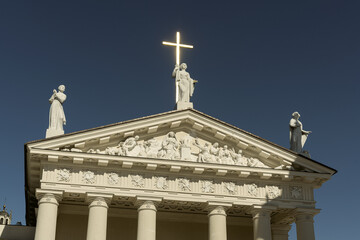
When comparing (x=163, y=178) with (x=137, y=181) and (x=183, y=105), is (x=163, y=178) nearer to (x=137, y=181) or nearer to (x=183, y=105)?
(x=137, y=181)

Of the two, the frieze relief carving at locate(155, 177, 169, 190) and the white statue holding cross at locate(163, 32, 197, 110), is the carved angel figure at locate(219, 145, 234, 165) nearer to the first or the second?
the white statue holding cross at locate(163, 32, 197, 110)

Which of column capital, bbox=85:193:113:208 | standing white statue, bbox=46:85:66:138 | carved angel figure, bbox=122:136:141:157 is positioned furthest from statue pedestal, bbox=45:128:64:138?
column capital, bbox=85:193:113:208

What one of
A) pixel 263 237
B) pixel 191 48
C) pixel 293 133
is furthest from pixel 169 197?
pixel 191 48

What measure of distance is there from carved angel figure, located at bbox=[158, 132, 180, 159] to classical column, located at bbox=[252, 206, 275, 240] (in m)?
4.12

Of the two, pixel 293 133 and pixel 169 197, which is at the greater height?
pixel 293 133

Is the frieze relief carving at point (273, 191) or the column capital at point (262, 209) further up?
the frieze relief carving at point (273, 191)

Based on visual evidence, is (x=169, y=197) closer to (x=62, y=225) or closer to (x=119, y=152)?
(x=119, y=152)

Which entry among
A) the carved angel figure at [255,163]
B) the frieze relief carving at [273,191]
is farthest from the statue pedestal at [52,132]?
the frieze relief carving at [273,191]

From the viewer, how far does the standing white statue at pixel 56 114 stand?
2203cm

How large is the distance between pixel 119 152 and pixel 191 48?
25.0 ft

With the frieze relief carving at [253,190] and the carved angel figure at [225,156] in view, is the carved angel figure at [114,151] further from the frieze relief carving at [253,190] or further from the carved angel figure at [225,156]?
the frieze relief carving at [253,190]

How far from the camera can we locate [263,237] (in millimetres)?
21938

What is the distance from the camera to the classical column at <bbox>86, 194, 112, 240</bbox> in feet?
66.8

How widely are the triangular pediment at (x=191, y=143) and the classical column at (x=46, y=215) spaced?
224 cm
